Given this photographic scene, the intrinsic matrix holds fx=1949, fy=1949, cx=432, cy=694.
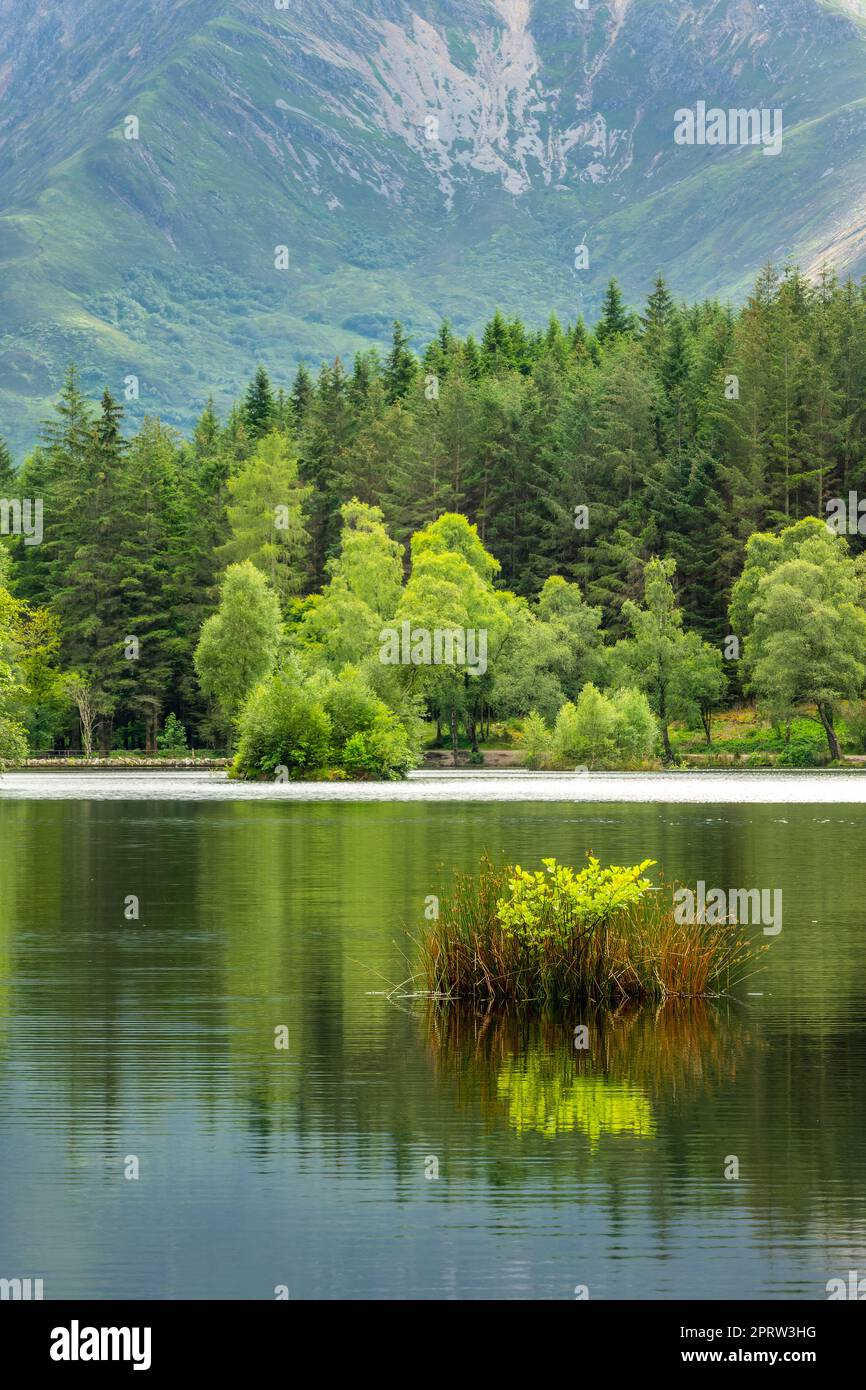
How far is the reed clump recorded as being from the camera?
923 inches

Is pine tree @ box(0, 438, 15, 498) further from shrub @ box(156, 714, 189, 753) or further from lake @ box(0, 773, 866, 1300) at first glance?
lake @ box(0, 773, 866, 1300)

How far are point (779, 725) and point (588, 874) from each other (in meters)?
96.0

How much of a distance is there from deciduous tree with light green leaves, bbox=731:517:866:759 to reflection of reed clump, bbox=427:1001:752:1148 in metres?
84.9

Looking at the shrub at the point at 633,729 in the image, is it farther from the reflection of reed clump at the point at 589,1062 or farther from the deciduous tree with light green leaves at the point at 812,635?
the reflection of reed clump at the point at 589,1062

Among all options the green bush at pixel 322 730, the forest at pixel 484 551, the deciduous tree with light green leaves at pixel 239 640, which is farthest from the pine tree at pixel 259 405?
the green bush at pixel 322 730

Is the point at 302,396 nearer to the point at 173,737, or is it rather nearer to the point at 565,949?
the point at 173,737

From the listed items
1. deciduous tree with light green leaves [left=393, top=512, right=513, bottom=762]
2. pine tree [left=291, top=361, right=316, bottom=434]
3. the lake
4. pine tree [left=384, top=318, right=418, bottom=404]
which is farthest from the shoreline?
pine tree [left=291, top=361, right=316, bottom=434]

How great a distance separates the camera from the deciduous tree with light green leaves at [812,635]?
353 ft

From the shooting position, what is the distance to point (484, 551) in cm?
12581

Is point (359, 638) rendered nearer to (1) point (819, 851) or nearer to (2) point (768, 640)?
(2) point (768, 640)

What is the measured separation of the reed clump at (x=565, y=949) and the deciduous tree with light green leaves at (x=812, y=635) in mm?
84461

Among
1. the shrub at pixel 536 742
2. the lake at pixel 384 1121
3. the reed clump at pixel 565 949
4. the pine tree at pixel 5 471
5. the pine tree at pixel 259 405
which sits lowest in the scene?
the lake at pixel 384 1121

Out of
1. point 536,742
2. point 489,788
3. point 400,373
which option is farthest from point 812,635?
point 400,373
